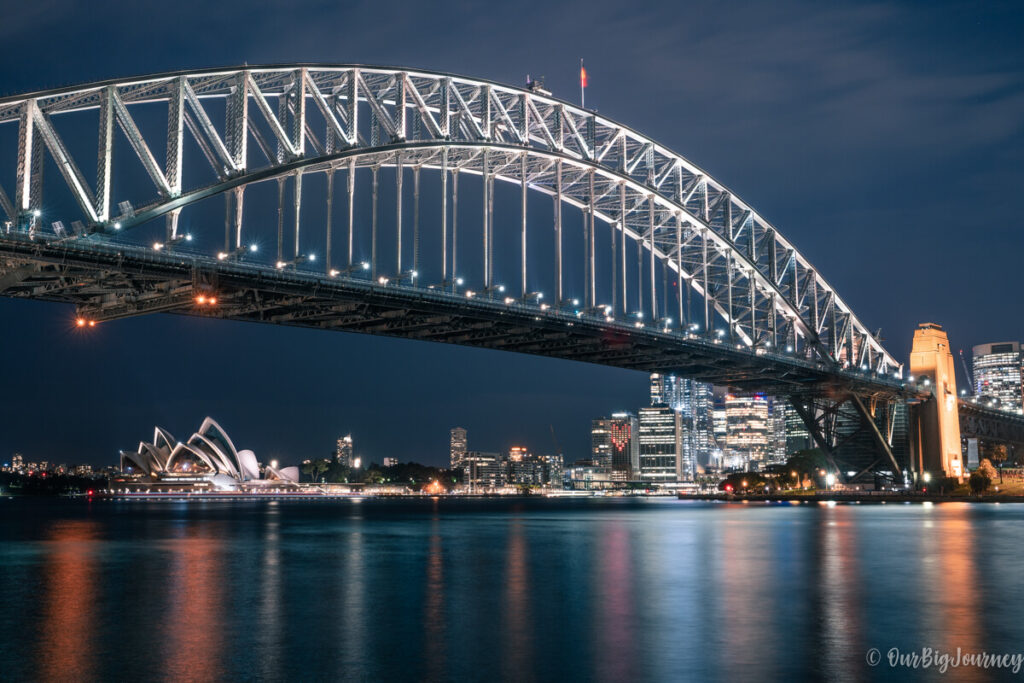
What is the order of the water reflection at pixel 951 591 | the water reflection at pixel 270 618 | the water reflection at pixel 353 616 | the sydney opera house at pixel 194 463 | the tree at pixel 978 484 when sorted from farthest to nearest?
the sydney opera house at pixel 194 463 → the tree at pixel 978 484 → the water reflection at pixel 951 591 → the water reflection at pixel 353 616 → the water reflection at pixel 270 618

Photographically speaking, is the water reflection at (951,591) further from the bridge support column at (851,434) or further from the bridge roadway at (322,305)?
the bridge support column at (851,434)

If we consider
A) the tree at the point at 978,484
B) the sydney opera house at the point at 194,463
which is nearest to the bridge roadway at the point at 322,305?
the tree at the point at 978,484

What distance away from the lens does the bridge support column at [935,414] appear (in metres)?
90.3

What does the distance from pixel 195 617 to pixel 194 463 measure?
14089 centimetres

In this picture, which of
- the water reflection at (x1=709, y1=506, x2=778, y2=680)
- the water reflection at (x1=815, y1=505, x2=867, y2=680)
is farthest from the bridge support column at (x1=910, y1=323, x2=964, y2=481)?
the water reflection at (x1=709, y1=506, x2=778, y2=680)

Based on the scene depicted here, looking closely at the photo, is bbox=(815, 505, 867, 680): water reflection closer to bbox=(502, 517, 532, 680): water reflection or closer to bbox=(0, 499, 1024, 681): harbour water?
bbox=(0, 499, 1024, 681): harbour water

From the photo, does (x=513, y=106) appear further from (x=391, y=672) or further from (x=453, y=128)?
(x=391, y=672)

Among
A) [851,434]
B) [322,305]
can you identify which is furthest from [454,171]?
[851,434]

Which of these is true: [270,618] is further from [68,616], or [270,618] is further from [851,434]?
[851,434]

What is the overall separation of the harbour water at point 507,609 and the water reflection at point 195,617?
0.06m

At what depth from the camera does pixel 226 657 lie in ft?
48.7

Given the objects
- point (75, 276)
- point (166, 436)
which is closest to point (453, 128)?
point (75, 276)

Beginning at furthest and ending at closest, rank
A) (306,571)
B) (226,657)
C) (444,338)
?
(444,338)
(306,571)
(226,657)

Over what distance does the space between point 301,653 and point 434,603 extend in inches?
232
